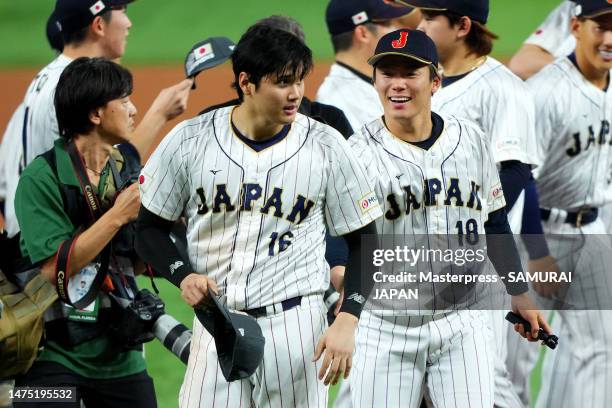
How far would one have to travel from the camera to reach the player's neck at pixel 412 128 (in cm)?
433

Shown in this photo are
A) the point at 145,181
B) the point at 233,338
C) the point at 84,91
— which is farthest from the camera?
the point at 84,91

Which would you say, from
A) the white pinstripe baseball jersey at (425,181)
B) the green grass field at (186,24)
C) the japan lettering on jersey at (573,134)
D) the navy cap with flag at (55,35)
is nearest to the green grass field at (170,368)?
the japan lettering on jersey at (573,134)

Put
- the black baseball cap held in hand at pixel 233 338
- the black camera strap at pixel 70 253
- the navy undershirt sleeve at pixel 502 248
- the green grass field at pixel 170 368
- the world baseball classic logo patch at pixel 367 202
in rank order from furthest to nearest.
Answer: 1. the green grass field at pixel 170 368
2. the navy undershirt sleeve at pixel 502 248
3. the black camera strap at pixel 70 253
4. the world baseball classic logo patch at pixel 367 202
5. the black baseball cap held in hand at pixel 233 338

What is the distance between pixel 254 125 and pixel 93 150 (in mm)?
858

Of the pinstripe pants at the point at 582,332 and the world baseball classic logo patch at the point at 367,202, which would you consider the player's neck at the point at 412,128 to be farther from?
the pinstripe pants at the point at 582,332

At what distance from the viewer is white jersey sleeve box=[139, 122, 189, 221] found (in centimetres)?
398

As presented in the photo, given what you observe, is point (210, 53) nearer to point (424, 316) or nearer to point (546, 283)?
point (424, 316)

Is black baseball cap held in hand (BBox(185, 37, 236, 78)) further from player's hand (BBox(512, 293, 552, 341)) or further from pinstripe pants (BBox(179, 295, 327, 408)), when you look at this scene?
player's hand (BBox(512, 293, 552, 341))

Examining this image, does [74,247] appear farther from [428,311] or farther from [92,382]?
[428,311]

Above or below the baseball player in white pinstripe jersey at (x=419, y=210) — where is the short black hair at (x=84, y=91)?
above

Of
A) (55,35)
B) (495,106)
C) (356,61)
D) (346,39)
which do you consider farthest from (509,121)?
(55,35)

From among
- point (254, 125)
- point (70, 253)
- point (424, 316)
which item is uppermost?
point (254, 125)

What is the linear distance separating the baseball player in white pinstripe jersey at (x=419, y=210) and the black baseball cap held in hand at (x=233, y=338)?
60 centimetres

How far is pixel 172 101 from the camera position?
213 inches
